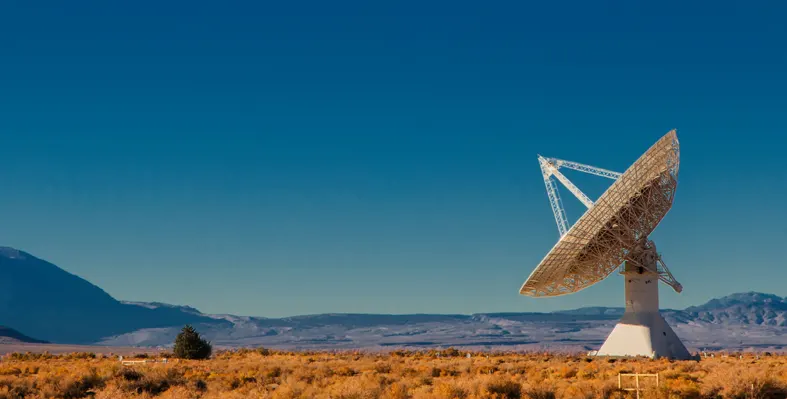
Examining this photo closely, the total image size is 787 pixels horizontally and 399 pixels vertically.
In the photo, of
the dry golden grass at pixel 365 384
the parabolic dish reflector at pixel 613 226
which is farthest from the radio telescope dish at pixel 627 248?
the dry golden grass at pixel 365 384

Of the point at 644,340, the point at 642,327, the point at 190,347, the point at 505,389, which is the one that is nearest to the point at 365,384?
the point at 505,389

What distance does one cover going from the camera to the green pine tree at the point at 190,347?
66.3 m

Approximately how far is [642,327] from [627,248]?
6024 mm

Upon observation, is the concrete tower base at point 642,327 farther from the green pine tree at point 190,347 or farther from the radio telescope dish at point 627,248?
the green pine tree at point 190,347

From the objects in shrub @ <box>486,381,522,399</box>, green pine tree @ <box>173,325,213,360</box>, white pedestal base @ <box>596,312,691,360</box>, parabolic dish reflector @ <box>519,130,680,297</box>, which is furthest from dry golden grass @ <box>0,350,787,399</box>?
green pine tree @ <box>173,325,213,360</box>

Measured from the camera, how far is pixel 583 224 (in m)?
57.4

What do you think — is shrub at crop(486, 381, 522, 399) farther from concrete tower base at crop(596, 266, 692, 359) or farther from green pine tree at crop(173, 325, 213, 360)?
green pine tree at crop(173, 325, 213, 360)

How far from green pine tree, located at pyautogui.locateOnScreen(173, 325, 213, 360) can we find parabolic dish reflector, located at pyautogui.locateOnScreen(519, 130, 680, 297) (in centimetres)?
2441

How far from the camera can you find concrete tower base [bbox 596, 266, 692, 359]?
6262cm

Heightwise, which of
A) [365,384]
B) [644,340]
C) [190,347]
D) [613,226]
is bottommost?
[365,384]

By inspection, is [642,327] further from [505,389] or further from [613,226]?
[505,389]

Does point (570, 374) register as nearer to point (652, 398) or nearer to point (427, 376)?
point (427, 376)

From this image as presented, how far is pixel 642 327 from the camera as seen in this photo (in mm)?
63125

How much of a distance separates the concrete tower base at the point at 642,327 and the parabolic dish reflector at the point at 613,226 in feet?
9.45
